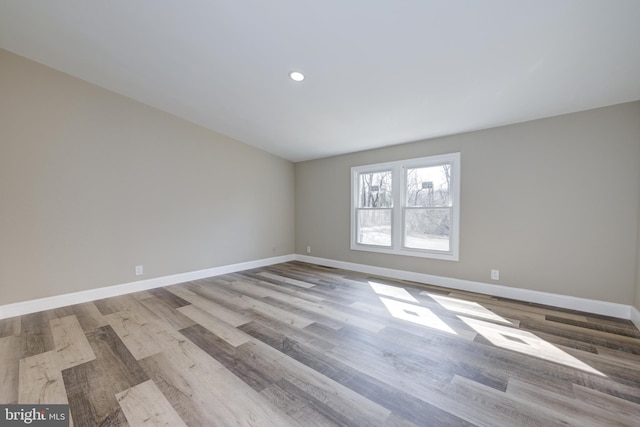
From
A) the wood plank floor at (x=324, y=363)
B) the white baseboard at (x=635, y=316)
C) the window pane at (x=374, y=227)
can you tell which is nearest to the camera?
the wood plank floor at (x=324, y=363)

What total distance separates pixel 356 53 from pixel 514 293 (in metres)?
3.48

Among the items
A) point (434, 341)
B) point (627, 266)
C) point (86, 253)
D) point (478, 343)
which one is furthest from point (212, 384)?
point (627, 266)

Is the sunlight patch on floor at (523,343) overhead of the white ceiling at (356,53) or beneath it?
beneath

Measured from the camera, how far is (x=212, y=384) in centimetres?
172

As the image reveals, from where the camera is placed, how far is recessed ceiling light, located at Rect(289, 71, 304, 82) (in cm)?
275

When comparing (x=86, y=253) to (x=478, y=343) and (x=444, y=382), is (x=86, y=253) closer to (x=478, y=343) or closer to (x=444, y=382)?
(x=444, y=382)

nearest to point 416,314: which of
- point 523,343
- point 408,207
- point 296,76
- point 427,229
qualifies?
point 523,343

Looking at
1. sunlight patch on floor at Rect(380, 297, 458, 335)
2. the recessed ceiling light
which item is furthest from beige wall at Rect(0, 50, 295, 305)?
sunlight patch on floor at Rect(380, 297, 458, 335)

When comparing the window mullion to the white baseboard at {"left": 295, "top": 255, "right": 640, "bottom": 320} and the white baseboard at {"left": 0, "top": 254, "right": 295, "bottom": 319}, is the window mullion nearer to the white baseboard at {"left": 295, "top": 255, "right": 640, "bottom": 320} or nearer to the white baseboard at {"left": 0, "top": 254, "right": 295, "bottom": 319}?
the white baseboard at {"left": 295, "top": 255, "right": 640, "bottom": 320}

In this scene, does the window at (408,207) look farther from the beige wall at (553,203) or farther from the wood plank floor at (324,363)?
the wood plank floor at (324,363)

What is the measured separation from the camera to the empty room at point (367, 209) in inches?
67.0

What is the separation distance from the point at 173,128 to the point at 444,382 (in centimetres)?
466

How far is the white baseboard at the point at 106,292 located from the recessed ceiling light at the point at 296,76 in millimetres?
3376

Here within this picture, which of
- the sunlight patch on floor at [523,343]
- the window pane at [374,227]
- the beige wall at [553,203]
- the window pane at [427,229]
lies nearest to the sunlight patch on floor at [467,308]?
the sunlight patch on floor at [523,343]
